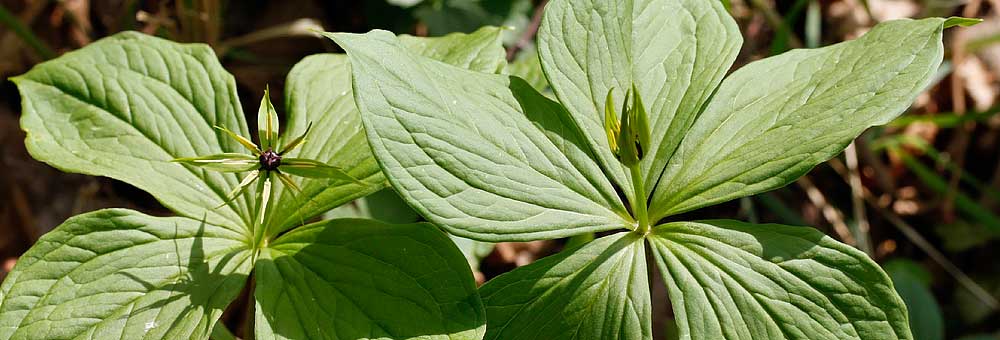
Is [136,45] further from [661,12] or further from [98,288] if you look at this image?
[661,12]

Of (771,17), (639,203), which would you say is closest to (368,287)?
(639,203)

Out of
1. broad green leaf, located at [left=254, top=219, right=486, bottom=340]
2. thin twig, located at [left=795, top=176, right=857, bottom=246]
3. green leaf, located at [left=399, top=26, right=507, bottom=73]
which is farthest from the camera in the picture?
thin twig, located at [left=795, top=176, right=857, bottom=246]

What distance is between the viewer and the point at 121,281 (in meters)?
1.41

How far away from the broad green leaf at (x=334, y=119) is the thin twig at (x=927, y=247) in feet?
6.06

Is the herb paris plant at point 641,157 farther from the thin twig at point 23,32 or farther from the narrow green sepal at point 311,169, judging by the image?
the thin twig at point 23,32

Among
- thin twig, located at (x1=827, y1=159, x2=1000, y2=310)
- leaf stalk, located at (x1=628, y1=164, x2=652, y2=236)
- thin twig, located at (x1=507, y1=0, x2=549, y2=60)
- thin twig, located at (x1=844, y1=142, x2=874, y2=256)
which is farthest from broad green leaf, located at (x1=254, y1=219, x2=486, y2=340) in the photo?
thin twig, located at (x1=827, y1=159, x2=1000, y2=310)

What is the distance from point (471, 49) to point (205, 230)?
0.58 m

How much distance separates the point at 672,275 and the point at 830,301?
Result: 0.23 m

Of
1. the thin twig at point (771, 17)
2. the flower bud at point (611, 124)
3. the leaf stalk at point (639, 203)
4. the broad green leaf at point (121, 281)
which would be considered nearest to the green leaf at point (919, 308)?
the thin twig at point (771, 17)

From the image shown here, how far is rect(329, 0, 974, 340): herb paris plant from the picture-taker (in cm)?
126

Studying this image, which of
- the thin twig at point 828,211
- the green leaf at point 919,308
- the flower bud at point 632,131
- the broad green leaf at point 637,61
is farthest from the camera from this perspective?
the thin twig at point 828,211

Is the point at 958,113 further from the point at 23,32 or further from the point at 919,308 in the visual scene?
the point at 23,32

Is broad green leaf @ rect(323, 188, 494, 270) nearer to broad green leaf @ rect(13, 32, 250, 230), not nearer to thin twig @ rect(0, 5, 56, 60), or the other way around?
broad green leaf @ rect(13, 32, 250, 230)

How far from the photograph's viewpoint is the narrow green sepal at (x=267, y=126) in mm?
1329
